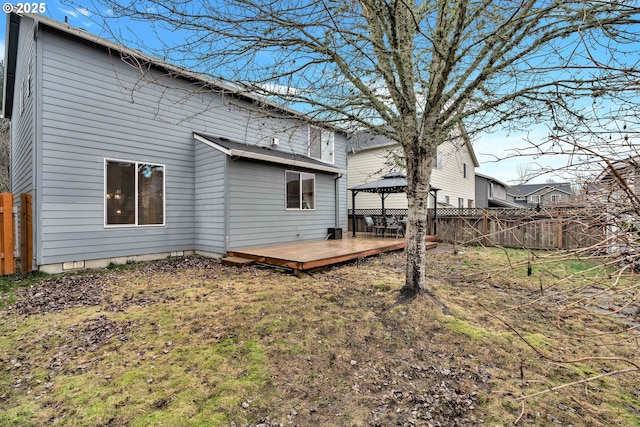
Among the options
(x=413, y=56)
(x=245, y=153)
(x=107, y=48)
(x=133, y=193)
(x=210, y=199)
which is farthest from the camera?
(x=210, y=199)

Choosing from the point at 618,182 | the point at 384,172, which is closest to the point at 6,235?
the point at 618,182

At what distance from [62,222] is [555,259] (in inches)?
325

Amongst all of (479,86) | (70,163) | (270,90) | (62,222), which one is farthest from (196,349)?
(70,163)

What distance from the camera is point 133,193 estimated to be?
745 centimetres

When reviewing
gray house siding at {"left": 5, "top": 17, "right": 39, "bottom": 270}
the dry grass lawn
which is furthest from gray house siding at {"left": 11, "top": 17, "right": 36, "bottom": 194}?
the dry grass lawn

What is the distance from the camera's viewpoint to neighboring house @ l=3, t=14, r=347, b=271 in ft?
20.5

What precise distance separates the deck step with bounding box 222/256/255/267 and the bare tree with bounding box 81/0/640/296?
3.92 meters

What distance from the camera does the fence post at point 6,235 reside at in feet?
19.5

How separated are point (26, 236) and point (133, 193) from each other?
7.02ft

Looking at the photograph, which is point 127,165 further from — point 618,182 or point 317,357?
point 618,182

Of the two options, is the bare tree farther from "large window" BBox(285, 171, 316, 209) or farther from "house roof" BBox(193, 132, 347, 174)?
"large window" BBox(285, 171, 316, 209)

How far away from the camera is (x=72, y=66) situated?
21.5 ft

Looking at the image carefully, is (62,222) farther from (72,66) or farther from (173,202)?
(72,66)

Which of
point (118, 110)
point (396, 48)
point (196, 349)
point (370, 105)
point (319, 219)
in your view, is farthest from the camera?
point (319, 219)
